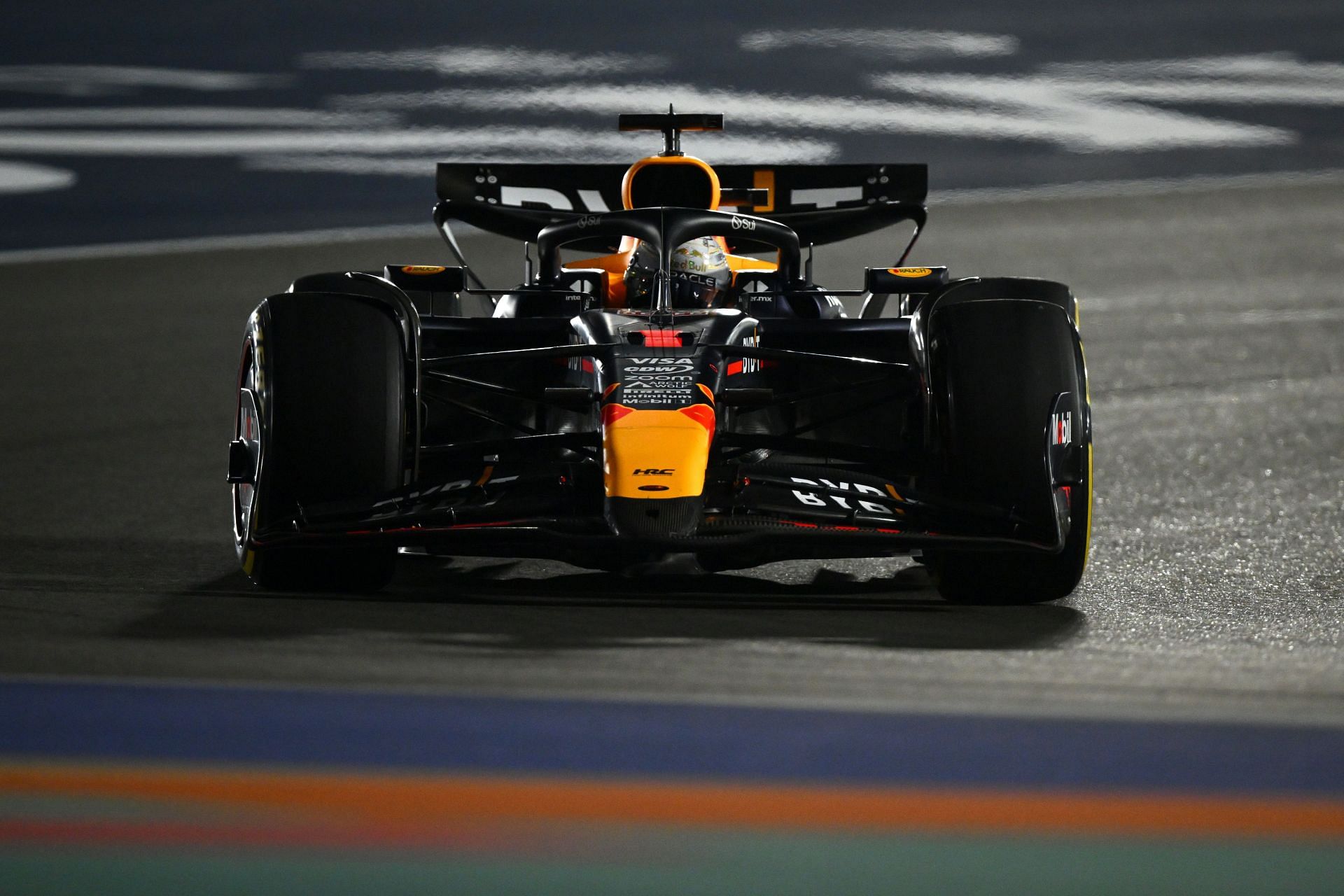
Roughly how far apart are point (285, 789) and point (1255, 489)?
19.3 ft

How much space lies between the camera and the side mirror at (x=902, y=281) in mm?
7465

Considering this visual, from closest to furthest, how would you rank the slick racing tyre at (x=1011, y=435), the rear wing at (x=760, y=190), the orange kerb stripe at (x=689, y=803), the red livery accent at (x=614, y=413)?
the orange kerb stripe at (x=689, y=803) < the red livery accent at (x=614, y=413) < the slick racing tyre at (x=1011, y=435) < the rear wing at (x=760, y=190)

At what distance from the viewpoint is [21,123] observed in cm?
2122

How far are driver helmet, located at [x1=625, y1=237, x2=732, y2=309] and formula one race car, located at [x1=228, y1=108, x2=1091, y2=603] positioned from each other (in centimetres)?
30

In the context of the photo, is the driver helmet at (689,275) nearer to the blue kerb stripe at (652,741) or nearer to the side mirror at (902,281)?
the side mirror at (902,281)

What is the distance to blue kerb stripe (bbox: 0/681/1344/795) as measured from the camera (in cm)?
371

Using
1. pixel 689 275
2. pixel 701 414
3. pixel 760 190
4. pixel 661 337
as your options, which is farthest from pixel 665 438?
pixel 760 190

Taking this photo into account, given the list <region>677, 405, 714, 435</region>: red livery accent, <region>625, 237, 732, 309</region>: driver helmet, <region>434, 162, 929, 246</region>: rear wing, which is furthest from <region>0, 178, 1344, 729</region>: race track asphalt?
<region>434, 162, 929, 246</region>: rear wing

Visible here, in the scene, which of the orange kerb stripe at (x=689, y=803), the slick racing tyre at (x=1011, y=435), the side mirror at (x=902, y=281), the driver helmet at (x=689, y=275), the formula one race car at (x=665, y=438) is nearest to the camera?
the orange kerb stripe at (x=689, y=803)

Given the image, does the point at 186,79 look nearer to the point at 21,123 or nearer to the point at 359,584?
the point at 21,123

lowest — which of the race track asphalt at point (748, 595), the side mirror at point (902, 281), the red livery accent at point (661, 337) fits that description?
the race track asphalt at point (748, 595)

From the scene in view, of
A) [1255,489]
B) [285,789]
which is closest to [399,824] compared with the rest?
[285,789]

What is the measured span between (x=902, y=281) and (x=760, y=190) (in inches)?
64.1

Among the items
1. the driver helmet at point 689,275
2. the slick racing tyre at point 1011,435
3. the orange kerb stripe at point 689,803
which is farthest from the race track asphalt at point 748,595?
the driver helmet at point 689,275
